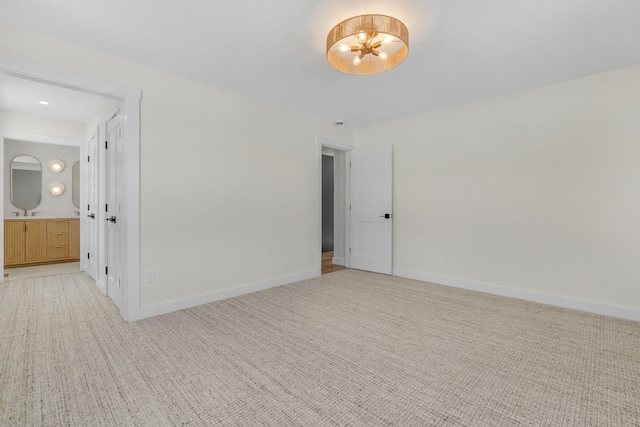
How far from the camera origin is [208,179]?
329 cm

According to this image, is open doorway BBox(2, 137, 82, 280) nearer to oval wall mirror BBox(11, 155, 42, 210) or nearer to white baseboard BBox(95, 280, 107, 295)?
oval wall mirror BBox(11, 155, 42, 210)

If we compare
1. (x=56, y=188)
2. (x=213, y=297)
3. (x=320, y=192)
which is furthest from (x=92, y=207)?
(x=320, y=192)

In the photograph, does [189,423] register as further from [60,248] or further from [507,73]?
[60,248]

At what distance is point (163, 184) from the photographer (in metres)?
2.96

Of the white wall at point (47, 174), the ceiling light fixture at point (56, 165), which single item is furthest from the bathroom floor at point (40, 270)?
the ceiling light fixture at point (56, 165)

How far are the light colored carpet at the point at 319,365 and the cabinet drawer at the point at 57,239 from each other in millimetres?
2708

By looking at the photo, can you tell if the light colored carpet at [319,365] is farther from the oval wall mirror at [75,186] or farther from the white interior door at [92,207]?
the oval wall mirror at [75,186]

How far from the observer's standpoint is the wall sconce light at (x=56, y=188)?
222 inches

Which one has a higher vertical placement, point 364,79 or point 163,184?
point 364,79

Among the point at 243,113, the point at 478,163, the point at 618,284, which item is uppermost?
the point at 243,113

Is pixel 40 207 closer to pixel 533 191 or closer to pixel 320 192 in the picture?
pixel 320 192

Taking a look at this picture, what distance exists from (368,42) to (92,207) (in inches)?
173

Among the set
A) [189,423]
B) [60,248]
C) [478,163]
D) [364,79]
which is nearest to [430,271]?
[478,163]

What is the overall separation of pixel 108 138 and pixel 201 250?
1.83 metres
